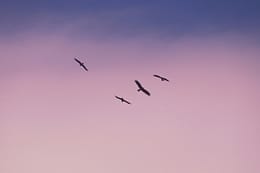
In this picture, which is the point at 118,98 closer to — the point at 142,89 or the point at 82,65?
the point at 82,65

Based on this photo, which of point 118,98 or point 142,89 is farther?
point 118,98

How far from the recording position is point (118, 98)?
1318 cm

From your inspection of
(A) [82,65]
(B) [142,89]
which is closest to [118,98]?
(A) [82,65]

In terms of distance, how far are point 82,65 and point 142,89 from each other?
2.09 metres

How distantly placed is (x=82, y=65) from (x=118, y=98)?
1.26 m

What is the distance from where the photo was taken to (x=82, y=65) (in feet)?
41.5

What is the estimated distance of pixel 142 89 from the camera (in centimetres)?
1120

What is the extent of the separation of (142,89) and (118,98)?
2063 millimetres

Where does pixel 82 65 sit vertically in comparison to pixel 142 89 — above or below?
above

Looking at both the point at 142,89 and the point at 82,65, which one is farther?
the point at 82,65
